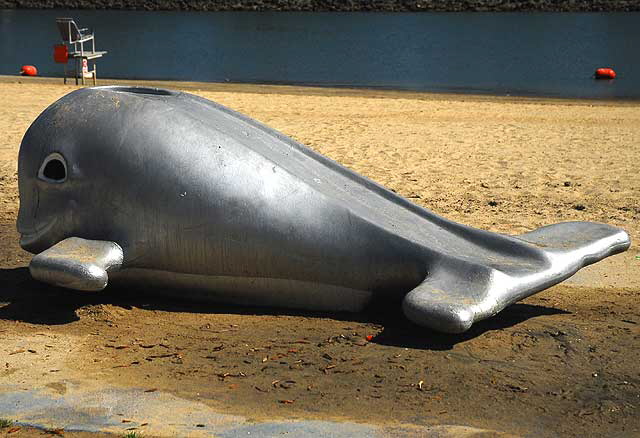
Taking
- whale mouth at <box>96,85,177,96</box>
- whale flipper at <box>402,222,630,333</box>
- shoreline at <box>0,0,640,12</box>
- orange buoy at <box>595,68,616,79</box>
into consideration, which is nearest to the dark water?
orange buoy at <box>595,68,616,79</box>

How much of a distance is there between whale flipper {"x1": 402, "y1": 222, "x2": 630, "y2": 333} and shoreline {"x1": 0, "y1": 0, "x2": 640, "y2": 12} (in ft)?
217

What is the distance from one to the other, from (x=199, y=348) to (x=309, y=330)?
852 mm

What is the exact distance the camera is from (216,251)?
774 centimetres

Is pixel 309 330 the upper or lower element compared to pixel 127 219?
lower

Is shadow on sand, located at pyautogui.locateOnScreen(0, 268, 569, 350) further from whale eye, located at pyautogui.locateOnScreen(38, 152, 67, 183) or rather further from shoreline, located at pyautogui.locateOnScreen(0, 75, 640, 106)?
shoreline, located at pyautogui.locateOnScreen(0, 75, 640, 106)

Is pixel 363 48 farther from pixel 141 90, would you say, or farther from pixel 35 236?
pixel 35 236

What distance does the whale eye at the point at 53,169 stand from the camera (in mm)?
7930

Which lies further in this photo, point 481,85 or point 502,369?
point 481,85

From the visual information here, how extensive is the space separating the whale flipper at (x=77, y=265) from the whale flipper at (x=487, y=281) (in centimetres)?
221

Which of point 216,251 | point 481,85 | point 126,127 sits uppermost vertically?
point 126,127

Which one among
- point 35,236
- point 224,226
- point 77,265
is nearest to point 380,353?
point 224,226

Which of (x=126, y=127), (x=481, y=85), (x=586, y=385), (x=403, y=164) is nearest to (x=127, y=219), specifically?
(x=126, y=127)

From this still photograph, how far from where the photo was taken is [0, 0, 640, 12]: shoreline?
71.4 metres

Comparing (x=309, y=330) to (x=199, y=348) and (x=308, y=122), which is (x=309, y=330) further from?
(x=308, y=122)
